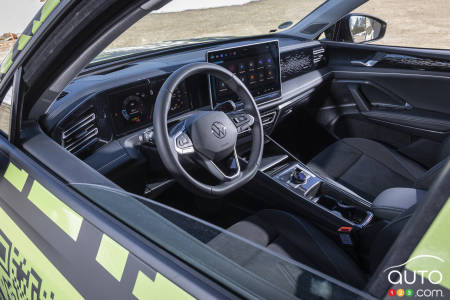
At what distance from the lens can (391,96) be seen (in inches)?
114

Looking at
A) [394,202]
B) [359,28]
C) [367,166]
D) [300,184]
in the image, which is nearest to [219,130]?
[394,202]

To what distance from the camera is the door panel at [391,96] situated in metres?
2.62

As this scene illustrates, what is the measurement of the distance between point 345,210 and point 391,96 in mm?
1143

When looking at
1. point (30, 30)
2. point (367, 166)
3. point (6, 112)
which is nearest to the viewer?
point (30, 30)

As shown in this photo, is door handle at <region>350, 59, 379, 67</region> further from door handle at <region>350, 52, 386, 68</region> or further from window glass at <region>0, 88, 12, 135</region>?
window glass at <region>0, 88, 12, 135</region>

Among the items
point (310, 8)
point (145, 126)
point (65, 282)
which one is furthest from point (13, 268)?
point (310, 8)

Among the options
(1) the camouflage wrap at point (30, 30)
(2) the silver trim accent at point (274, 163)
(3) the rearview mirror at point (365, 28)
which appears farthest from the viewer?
(3) the rearview mirror at point (365, 28)

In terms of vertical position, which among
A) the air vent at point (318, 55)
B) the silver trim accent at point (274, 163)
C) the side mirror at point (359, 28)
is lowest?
the silver trim accent at point (274, 163)

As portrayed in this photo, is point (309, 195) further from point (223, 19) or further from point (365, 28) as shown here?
point (223, 19)

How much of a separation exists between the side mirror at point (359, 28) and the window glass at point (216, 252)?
277 cm

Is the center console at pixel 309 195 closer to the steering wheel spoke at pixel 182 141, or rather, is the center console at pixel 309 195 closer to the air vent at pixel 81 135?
the steering wheel spoke at pixel 182 141

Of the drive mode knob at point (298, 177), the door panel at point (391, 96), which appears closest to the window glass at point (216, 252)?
the drive mode knob at point (298, 177)

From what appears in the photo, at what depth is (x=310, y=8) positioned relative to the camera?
3305 millimetres

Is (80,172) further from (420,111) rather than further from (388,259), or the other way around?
(420,111)
